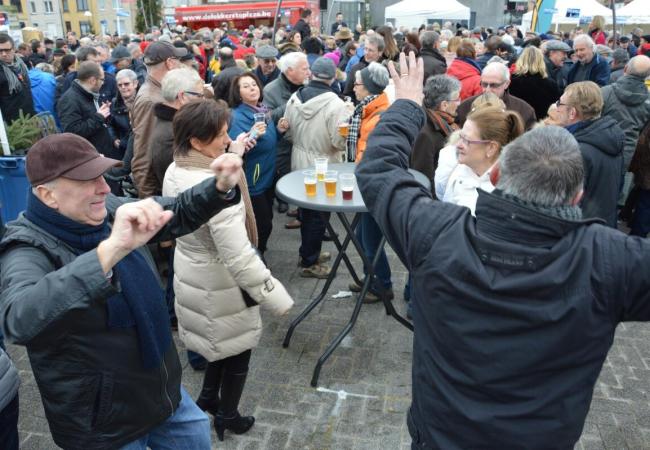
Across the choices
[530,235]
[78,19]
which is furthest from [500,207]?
[78,19]

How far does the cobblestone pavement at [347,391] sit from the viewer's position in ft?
10.4

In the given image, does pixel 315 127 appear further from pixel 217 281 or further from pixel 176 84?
pixel 217 281

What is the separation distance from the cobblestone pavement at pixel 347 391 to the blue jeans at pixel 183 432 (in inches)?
34.3

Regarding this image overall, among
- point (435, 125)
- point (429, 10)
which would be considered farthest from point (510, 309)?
point (429, 10)

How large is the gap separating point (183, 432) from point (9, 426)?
793 millimetres

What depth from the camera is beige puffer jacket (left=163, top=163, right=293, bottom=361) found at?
8.94 feet

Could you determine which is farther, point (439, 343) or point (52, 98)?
point (52, 98)

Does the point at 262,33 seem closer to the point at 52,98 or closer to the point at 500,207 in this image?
the point at 52,98

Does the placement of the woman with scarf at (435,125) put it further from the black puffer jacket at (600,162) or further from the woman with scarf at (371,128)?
the black puffer jacket at (600,162)

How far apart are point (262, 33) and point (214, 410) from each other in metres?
13.1

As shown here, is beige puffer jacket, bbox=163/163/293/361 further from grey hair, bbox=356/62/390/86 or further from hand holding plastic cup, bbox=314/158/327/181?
grey hair, bbox=356/62/390/86

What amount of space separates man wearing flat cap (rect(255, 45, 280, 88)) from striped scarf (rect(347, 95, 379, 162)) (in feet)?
10.8

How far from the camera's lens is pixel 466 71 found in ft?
21.8

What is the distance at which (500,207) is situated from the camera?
1530 mm
